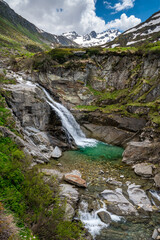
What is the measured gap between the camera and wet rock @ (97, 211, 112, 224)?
23.3 ft

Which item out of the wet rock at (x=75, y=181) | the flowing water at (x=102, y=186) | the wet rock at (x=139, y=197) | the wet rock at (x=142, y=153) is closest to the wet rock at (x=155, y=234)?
the flowing water at (x=102, y=186)

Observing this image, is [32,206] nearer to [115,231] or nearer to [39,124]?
[115,231]

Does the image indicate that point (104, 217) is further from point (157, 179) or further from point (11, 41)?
point (11, 41)

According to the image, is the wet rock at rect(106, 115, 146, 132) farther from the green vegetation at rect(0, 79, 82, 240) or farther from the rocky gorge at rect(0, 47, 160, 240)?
the green vegetation at rect(0, 79, 82, 240)

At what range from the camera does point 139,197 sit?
8.93 meters

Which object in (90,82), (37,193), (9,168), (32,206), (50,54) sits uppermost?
(50,54)

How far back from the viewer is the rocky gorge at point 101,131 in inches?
306

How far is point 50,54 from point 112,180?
1166 inches

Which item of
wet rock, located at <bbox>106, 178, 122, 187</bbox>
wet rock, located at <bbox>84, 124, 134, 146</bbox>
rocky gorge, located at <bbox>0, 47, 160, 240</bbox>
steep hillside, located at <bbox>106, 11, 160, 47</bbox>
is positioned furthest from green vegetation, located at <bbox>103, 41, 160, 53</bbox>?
steep hillside, located at <bbox>106, 11, 160, 47</bbox>

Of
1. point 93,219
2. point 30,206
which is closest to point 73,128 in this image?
point 93,219

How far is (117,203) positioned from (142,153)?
A: 810cm

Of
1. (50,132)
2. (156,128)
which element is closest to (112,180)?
(156,128)

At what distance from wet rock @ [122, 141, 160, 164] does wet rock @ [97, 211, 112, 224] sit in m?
8.11

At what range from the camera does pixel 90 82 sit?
30.8 meters
